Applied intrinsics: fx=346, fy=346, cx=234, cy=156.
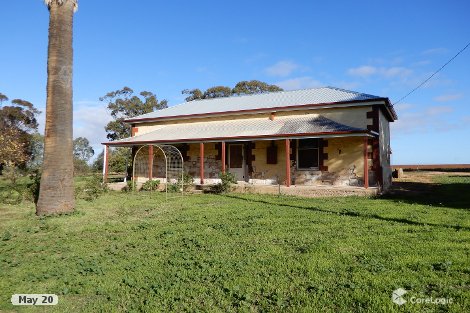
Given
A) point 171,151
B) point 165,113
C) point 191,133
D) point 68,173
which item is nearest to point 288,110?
point 191,133

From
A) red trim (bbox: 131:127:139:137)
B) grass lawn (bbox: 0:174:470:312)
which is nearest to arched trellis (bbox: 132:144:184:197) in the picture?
red trim (bbox: 131:127:139:137)

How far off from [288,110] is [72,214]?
39.3 ft

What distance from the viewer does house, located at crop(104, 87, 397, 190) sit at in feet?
51.8

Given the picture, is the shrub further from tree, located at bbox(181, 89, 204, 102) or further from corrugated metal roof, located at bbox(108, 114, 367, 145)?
tree, located at bbox(181, 89, 204, 102)

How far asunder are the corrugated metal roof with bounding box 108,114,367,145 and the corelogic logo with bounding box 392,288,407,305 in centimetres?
1092

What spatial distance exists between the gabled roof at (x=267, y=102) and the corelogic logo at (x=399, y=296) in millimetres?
13183

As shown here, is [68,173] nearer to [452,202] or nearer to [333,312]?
[333,312]

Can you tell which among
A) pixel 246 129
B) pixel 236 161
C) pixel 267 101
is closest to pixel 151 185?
pixel 236 161

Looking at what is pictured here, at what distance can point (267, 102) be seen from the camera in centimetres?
2027

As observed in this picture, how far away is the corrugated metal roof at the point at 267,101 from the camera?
17812 millimetres

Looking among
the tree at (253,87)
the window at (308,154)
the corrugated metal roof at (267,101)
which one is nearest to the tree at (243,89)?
the tree at (253,87)

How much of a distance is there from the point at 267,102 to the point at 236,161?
13.4ft

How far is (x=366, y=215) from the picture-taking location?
8906 millimetres

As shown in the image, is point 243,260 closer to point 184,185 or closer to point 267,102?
point 184,185
